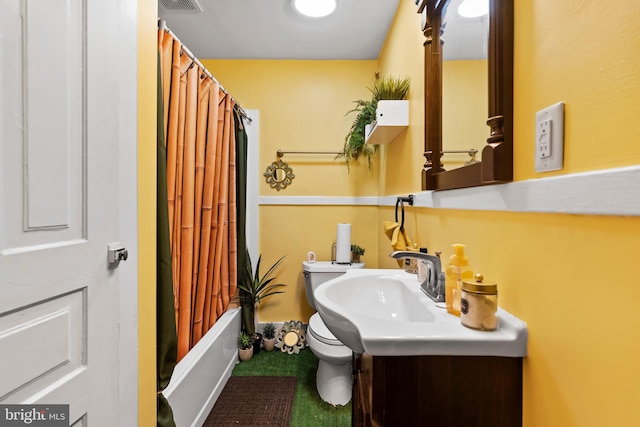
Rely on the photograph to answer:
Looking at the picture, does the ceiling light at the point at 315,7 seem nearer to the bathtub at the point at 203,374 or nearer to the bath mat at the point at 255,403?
the bathtub at the point at 203,374

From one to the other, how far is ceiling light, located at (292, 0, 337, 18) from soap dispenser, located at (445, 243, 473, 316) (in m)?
1.66

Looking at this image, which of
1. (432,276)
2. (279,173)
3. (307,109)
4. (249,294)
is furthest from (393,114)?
(249,294)

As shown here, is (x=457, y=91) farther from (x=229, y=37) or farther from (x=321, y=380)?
(x=229, y=37)

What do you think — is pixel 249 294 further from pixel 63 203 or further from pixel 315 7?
pixel 315 7

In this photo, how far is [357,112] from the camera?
2441 millimetres

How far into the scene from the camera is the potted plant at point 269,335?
229 cm

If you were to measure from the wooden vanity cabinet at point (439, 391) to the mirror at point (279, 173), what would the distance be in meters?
1.96

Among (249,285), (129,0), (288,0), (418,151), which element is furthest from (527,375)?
(288,0)

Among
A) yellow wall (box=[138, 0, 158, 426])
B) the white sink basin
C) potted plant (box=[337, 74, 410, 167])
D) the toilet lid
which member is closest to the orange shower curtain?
yellow wall (box=[138, 0, 158, 426])

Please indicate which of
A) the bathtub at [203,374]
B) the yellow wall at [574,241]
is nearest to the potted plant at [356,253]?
the bathtub at [203,374]

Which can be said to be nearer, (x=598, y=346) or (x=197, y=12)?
(x=598, y=346)

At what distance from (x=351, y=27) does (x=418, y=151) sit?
1145 mm

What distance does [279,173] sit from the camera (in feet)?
8.16

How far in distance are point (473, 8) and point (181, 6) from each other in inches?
67.9
